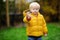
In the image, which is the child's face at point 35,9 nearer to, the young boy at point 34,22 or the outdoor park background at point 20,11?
the young boy at point 34,22

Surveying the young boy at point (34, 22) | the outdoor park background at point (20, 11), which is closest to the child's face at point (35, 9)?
the young boy at point (34, 22)

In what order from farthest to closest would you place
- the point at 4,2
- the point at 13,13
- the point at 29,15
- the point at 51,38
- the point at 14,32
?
the point at 13,13 < the point at 4,2 < the point at 14,32 < the point at 51,38 < the point at 29,15

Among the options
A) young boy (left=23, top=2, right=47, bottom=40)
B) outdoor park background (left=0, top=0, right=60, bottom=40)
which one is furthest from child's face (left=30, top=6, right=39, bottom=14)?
outdoor park background (left=0, top=0, right=60, bottom=40)

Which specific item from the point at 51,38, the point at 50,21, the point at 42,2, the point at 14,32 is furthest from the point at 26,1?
the point at 51,38

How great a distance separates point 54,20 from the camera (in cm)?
1440

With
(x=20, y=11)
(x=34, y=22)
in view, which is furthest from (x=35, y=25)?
(x=20, y=11)

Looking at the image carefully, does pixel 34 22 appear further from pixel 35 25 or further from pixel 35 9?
pixel 35 9

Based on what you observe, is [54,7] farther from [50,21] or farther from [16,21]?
[16,21]

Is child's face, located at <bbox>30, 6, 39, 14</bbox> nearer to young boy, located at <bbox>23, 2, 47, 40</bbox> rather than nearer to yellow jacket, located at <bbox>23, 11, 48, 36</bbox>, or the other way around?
young boy, located at <bbox>23, 2, 47, 40</bbox>

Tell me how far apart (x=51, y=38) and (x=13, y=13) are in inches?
222

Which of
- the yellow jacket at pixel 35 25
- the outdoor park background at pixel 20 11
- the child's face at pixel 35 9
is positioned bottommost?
the outdoor park background at pixel 20 11

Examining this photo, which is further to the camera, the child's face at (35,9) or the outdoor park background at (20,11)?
the outdoor park background at (20,11)

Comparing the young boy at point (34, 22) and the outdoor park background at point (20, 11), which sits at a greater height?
the young boy at point (34, 22)

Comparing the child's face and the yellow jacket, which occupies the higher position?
the child's face
